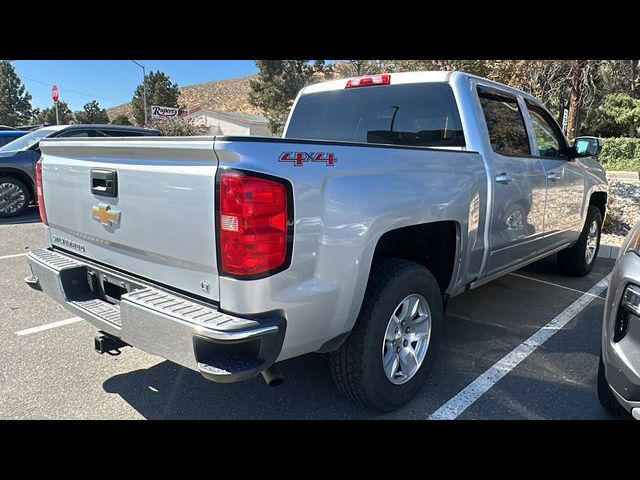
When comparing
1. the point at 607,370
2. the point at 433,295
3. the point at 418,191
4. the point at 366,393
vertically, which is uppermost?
the point at 418,191

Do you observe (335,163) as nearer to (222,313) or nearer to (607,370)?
(222,313)

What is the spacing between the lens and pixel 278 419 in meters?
2.72

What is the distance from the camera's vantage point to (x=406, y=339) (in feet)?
9.41

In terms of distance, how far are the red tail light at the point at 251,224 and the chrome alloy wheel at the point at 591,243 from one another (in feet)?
16.1

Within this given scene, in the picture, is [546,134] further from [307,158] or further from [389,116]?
[307,158]

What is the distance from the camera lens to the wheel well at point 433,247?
123 inches

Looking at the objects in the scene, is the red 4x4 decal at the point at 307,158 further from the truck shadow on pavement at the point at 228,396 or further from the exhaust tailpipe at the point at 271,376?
the truck shadow on pavement at the point at 228,396

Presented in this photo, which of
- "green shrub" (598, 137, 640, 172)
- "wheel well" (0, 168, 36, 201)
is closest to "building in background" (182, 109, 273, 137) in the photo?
"green shrub" (598, 137, 640, 172)

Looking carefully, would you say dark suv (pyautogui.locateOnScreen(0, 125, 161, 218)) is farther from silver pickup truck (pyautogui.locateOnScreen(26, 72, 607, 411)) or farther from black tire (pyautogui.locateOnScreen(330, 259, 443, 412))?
black tire (pyautogui.locateOnScreen(330, 259, 443, 412))

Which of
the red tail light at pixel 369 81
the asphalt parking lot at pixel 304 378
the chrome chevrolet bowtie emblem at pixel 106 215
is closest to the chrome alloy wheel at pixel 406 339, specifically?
the asphalt parking lot at pixel 304 378

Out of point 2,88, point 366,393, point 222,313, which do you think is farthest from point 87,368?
point 2,88

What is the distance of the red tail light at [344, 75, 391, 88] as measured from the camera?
148 inches

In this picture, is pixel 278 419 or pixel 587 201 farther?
pixel 587 201

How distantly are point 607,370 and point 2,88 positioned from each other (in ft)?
253
